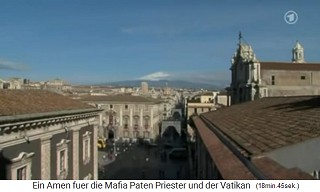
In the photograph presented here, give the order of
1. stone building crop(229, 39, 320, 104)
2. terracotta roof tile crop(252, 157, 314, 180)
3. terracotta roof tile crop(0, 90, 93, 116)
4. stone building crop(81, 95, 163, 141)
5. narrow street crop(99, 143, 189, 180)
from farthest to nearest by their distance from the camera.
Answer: stone building crop(81, 95, 163, 141) → stone building crop(229, 39, 320, 104) → narrow street crop(99, 143, 189, 180) → terracotta roof tile crop(0, 90, 93, 116) → terracotta roof tile crop(252, 157, 314, 180)

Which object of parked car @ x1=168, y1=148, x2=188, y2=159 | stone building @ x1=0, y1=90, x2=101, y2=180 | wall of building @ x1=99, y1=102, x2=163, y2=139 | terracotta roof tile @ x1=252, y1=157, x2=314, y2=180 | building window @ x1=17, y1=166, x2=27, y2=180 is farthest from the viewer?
wall of building @ x1=99, y1=102, x2=163, y2=139

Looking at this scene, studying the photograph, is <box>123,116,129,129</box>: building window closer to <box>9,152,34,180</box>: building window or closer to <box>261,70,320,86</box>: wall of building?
<box>261,70,320,86</box>: wall of building

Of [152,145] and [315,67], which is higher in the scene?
[315,67]

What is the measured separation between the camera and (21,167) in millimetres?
11586

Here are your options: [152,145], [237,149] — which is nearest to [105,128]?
[152,145]

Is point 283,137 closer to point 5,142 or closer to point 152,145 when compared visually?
point 5,142

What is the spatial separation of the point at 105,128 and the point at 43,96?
41.9 meters

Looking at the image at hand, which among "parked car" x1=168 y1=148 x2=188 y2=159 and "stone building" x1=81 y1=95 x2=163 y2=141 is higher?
"stone building" x1=81 y1=95 x2=163 y2=141

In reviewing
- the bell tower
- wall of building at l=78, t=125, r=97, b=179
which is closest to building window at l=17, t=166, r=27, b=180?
wall of building at l=78, t=125, r=97, b=179

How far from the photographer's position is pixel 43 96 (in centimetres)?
1708

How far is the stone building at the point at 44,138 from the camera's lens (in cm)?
1119

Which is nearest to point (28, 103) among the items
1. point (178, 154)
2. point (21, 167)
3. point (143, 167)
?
point (21, 167)

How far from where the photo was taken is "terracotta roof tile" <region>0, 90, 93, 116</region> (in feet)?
39.1

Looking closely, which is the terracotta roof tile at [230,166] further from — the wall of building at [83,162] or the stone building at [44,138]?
the wall of building at [83,162]
